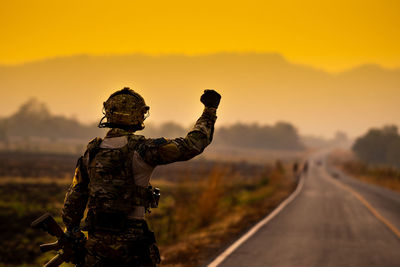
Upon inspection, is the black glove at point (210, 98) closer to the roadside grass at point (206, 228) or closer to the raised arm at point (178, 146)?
the raised arm at point (178, 146)

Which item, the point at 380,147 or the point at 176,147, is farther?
the point at 380,147

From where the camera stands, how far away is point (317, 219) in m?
11.4

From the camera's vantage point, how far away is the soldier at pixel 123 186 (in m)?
2.91

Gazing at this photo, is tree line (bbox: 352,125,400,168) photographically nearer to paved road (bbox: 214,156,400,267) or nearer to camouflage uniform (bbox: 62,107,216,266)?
paved road (bbox: 214,156,400,267)

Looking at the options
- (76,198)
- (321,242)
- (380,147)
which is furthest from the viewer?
(380,147)

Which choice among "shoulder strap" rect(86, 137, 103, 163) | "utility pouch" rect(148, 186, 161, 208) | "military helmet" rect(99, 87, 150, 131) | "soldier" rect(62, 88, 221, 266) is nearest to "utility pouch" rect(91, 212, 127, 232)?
"soldier" rect(62, 88, 221, 266)

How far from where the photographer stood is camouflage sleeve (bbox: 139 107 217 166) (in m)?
2.78

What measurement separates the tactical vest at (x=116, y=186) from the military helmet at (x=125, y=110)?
14 centimetres

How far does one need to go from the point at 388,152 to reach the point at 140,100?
92.1m

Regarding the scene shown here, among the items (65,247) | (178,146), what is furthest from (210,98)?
(65,247)

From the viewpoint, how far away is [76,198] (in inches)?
126

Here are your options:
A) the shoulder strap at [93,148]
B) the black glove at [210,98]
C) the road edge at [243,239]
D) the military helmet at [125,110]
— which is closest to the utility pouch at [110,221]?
the shoulder strap at [93,148]

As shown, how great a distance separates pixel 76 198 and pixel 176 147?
1.03 metres

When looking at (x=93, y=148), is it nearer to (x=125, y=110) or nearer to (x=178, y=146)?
(x=125, y=110)
